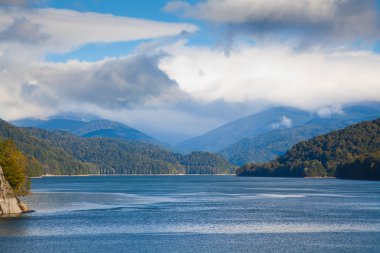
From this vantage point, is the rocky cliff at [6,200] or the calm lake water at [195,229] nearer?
the calm lake water at [195,229]

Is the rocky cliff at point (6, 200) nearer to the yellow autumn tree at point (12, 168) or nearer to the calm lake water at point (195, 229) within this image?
the calm lake water at point (195, 229)

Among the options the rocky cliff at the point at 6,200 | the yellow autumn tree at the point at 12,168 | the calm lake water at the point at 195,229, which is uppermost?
the yellow autumn tree at the point at 12,168

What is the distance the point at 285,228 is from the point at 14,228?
45768 mm

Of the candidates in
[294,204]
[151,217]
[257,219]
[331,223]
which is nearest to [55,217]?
[151,217]

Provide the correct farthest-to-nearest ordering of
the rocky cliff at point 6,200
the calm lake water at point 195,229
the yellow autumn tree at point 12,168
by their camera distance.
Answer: the yellow autumn tree at point 12,168 → the rocky cliff at point 6,200 → the calm lake water at point 195,229

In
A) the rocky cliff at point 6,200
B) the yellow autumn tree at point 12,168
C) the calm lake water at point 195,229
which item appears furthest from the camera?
the yellow autumn tree at point 12,168

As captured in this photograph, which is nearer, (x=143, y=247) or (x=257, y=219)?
(x=143, y=247)

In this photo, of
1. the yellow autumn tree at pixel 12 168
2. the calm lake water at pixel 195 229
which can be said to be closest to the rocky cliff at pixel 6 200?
the calm lake water at pixel 195 229

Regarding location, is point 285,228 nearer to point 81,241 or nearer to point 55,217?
point 81,241

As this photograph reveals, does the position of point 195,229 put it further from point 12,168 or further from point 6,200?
point 12,168

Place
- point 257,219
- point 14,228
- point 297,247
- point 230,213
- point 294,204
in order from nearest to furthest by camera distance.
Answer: point 297,247 → point 14,228 → point 257,219 → point 230,213 → point 294,204

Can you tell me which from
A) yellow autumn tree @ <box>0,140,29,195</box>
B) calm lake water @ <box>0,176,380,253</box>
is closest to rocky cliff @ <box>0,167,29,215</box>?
calm lake water @ <box>0,176,380,253</box>

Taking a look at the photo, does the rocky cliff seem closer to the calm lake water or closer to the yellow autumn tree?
the calm lake water

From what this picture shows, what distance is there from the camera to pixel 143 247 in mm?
87625
